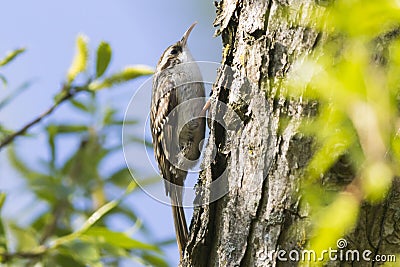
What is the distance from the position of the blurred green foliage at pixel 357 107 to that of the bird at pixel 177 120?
46.6 inches

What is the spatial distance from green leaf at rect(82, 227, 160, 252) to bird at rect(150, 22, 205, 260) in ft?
0.62

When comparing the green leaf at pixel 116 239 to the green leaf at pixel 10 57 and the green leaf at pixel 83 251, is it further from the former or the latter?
the green leaf at pixel 10 57

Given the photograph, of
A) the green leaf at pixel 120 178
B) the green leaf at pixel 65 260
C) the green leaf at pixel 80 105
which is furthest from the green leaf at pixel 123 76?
the green leaf at pixel 120 178

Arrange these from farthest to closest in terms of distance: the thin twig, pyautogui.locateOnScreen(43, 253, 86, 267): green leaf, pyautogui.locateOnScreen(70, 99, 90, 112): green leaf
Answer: pyautogui.locateOnScreen(70, 99, 90, 112): green leaf, pyautogui.locateOnScreen(43, 253, 86, 267): green leaf, the thin twig

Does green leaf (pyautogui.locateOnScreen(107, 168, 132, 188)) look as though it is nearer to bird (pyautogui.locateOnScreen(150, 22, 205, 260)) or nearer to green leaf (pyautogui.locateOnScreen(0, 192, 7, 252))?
bird (pyautogui.locateOnScreen(150, 22, 205, 260))

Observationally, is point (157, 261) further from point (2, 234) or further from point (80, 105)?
point (80, 105)

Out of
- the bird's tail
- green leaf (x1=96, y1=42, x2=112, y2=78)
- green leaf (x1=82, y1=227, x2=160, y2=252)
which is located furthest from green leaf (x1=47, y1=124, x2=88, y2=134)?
green leaf (x1=96, y1=42, x2=112, y2=78)

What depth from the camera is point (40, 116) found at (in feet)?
A: 8.48

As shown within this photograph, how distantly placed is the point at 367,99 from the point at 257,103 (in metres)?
0.99

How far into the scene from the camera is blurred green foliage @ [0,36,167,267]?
270cm

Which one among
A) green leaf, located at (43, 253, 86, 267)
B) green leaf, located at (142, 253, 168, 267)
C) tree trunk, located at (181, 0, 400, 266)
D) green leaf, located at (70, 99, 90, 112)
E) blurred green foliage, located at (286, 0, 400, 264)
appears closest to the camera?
blurred green foliage, located at (286, 0, 400, 264)

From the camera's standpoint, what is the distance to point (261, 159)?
2.12 meters

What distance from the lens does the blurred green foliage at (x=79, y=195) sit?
106 inches

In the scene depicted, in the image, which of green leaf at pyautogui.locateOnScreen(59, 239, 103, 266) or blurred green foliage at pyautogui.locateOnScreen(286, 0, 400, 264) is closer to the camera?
blurred green foliage at pyautogui.locateOnScreen(286, 0, 400, 264)
